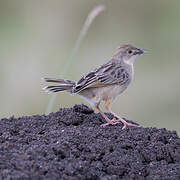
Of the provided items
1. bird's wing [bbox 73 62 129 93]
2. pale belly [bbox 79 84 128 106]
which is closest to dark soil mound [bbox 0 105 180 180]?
bird's wing [bbox 73 62 129 93]

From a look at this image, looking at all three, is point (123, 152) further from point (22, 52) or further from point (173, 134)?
point (22, 52)

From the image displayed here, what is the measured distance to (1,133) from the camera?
6953 mm

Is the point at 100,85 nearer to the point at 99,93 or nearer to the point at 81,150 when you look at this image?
the point at 99,93

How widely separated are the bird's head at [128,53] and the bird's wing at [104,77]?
0.29m

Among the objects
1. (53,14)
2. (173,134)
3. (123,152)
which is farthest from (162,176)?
(53,14)

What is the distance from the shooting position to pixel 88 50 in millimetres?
14094

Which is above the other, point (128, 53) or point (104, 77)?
point (128, 53)

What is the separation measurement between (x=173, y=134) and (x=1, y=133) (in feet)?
6.10

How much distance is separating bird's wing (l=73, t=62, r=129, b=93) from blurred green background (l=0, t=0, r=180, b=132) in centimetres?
309

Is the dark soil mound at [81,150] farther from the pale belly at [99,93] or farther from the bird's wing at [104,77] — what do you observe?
the pale belly at [99,93]

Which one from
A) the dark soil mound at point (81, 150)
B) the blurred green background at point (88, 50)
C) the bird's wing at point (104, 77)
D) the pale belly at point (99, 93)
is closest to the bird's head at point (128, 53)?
the bird's wing at point (104, 77)

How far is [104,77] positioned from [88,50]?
550 centimetres

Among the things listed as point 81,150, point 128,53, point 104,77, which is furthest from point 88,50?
point 81,150

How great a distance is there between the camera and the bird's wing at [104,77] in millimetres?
8461
